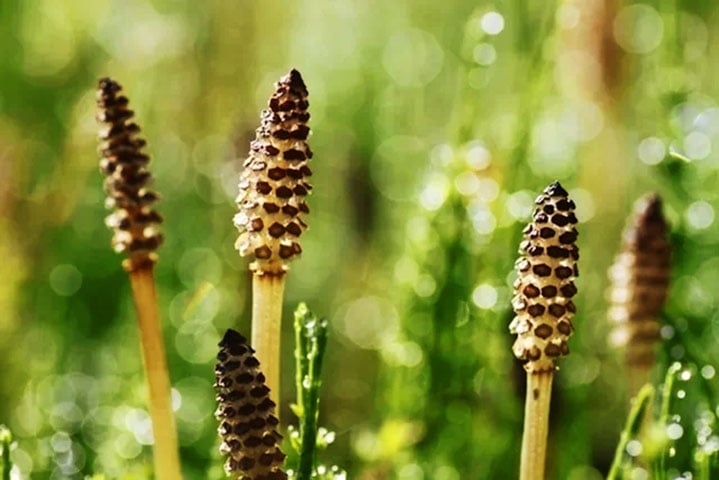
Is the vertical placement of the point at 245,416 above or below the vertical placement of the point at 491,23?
below

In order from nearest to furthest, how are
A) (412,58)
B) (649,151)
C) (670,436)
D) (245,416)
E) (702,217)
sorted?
(245,416)
(670,436)
(702,217)
(649,151)
(412,58)

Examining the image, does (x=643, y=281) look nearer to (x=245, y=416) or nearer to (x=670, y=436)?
(x=670, y=436)

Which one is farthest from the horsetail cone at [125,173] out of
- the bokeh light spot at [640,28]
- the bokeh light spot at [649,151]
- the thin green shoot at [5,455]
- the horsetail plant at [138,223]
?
the bokeh light spot at [640,28]

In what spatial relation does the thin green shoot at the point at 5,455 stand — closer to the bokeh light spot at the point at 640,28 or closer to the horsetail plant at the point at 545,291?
the horsetail plant at the point at 545,291

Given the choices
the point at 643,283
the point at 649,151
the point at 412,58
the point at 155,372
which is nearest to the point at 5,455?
the point at 155,372

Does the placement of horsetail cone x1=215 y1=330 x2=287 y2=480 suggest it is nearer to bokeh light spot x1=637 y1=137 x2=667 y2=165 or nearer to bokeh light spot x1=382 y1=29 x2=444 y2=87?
bokeh light spot x1=637 y1=137 x2=667 y2=165

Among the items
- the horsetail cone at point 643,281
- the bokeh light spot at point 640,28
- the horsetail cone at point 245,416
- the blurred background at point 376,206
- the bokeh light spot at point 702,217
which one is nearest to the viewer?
the horsetail cone at point 245,416

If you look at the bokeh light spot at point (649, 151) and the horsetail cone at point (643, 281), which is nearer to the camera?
the horsetail cone at point (643, 281)
